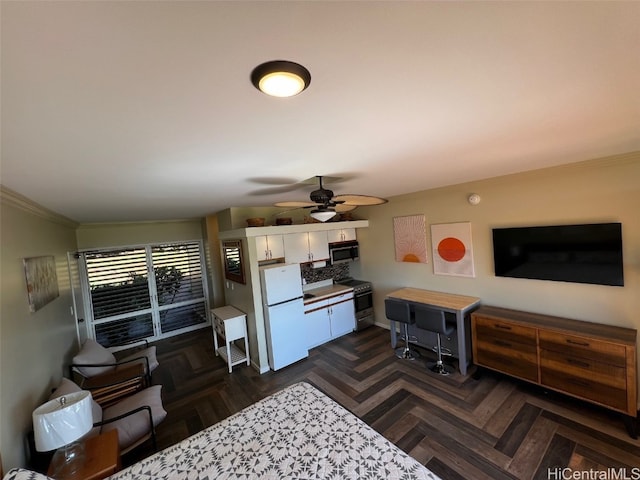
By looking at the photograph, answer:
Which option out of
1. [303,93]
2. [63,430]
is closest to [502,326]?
[303,93]

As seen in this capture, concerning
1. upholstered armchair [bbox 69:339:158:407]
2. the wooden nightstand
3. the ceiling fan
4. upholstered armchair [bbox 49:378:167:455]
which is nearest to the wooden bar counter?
the ceiling fan

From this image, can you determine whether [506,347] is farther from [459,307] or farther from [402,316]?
[402,316]

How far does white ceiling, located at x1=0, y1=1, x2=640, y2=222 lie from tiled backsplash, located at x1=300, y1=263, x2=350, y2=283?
10.4 feet

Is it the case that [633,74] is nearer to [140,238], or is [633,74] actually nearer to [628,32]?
[628,32]

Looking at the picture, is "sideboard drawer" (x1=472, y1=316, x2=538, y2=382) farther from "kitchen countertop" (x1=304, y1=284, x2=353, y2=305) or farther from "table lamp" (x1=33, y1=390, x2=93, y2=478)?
"table lamp" (x1=33, y1=390, x2=93, y2=478)

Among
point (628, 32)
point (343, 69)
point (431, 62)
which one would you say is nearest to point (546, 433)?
point (628, 32)

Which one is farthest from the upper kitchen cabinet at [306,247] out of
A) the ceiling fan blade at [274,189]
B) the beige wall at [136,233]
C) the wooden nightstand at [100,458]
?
the wooden nightstand at [100,458]

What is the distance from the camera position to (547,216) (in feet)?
9.39

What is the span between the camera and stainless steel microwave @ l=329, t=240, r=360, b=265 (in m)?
4.78

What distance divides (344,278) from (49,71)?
16.4ft

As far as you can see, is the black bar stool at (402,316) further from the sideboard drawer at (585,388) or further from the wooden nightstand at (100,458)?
the wooden nightstand at (100,458)

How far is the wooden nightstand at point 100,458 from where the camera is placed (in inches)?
66.5

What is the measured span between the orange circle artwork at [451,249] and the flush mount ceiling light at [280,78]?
349 centimetres

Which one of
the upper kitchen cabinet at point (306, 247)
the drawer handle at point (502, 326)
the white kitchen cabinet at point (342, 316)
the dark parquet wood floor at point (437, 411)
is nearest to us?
the dark parquet wood floor at point (437, 411)
